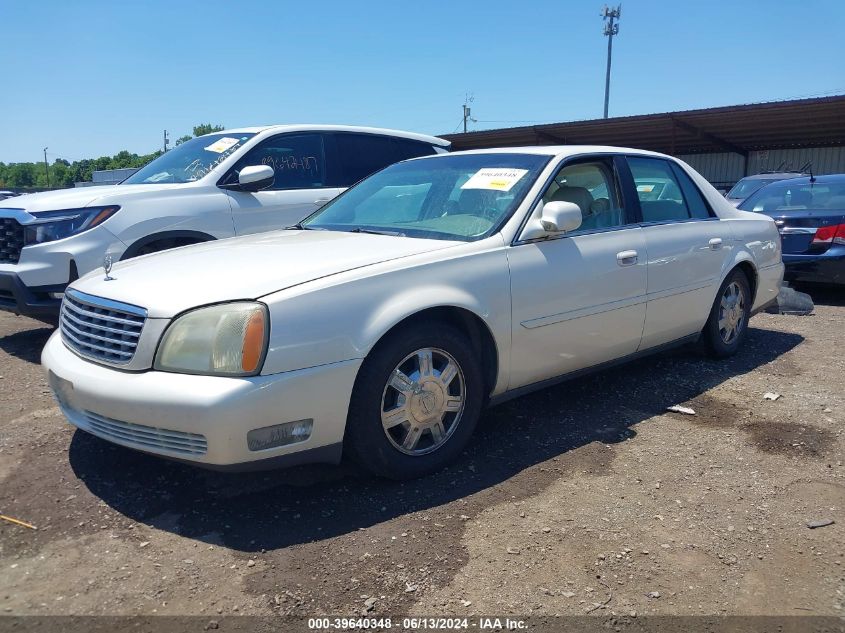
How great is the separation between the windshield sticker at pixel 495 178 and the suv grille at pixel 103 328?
199 centimetres

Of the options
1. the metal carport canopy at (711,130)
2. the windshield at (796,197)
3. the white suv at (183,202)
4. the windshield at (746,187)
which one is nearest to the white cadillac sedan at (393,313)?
the white suv at (183,202)

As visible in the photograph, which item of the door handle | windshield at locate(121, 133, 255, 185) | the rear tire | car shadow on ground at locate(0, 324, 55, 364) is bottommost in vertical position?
car shadow on ground at locate(0, 324, 55, 364)

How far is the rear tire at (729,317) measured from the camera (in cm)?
520

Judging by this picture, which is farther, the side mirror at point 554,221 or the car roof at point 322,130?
the car roof at point 322,130

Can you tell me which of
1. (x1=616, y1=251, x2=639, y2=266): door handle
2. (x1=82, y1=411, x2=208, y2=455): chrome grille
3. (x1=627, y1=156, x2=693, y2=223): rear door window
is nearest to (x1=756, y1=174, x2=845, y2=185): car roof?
(x1=627, y1=156, x2=693, y2=223): rear door window

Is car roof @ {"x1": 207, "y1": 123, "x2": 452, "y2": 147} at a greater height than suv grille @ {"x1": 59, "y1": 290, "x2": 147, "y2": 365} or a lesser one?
greater

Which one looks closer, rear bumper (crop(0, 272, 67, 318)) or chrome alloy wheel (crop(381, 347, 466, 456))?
chrome alloy wheel (crop(381, 347, 466, 456))

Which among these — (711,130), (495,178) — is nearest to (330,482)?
(495,178)

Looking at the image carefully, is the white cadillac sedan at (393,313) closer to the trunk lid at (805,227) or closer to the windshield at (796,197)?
the trunk lid at (805,227)

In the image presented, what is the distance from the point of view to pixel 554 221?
144 inches

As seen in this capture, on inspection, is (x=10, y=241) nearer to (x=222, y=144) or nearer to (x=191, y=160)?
(x=191, y=160)

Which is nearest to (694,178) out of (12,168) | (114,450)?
(114,450)

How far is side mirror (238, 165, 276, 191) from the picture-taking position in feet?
18.4

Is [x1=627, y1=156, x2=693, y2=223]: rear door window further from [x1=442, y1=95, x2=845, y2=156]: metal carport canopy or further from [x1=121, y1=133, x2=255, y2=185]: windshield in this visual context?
[x1=442, y1=95, x2=845, y2=156]: metal carport canopy
